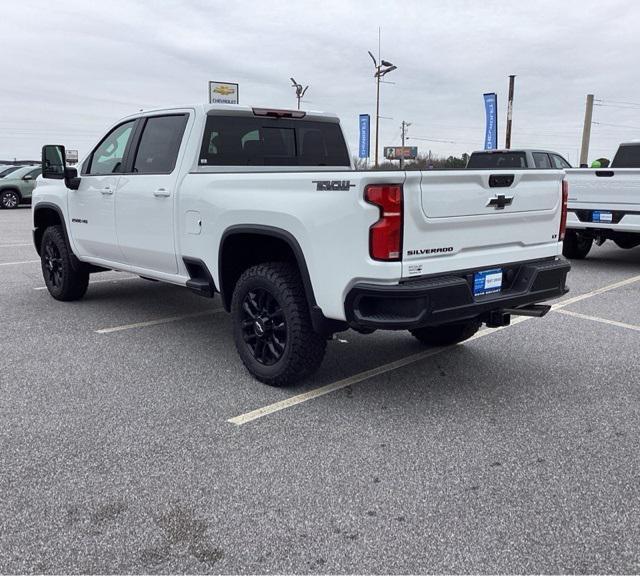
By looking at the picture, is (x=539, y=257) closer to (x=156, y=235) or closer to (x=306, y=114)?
(x=306, y=114)

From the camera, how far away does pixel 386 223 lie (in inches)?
136

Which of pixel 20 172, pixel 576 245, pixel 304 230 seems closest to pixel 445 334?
pixel 304 230

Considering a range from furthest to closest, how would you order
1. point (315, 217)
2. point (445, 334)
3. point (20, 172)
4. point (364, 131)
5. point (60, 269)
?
point (364, 131)
point (20, 172)
point (60, 269)
point (445, 334)
point (315, 217)

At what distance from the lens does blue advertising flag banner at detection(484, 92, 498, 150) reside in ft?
104

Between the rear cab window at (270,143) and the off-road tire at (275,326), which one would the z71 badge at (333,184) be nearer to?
the off-road tire at (275,326)

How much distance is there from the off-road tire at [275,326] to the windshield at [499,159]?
9534 mm

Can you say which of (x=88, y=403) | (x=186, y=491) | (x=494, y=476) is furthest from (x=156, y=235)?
(x=494, y=476)

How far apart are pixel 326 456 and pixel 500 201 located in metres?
1.90

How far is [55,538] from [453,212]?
2.61 metres

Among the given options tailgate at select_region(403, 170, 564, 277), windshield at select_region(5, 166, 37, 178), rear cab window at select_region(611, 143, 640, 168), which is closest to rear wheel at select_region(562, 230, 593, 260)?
rear cab window at select_region(611, 143, 640, 168)

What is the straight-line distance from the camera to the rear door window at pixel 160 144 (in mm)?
5141

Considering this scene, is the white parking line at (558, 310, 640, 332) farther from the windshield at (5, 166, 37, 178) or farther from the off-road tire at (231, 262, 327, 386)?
the windshield at (5, 166, 37, 178)

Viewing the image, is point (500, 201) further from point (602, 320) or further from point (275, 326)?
point (602, 320)

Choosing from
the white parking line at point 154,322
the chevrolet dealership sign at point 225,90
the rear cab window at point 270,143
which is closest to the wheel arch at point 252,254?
the rear cab window at point 270,143
